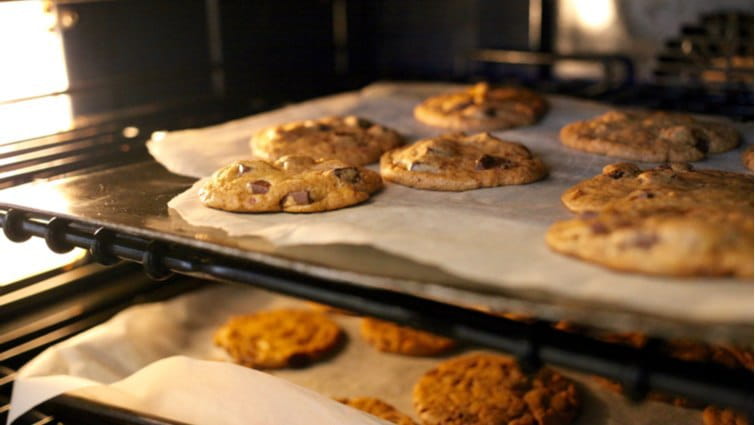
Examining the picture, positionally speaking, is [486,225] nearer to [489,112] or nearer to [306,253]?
[306,253]

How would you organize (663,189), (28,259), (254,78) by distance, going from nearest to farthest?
(663,189)
(28,259)
(254,78)

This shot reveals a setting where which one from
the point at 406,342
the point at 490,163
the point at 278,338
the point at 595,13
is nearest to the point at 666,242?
the point at 490,163

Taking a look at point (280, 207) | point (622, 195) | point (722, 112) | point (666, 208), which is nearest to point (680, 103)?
point (722, 112)

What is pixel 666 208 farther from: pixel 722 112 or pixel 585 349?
pixel 722 112

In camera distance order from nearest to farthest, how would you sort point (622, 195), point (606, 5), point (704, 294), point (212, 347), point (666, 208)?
point (704, 294) < point (666, 208) < point (622, 195) < point (212, 347) < point (606, 5)

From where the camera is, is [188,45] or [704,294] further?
[188,45]
